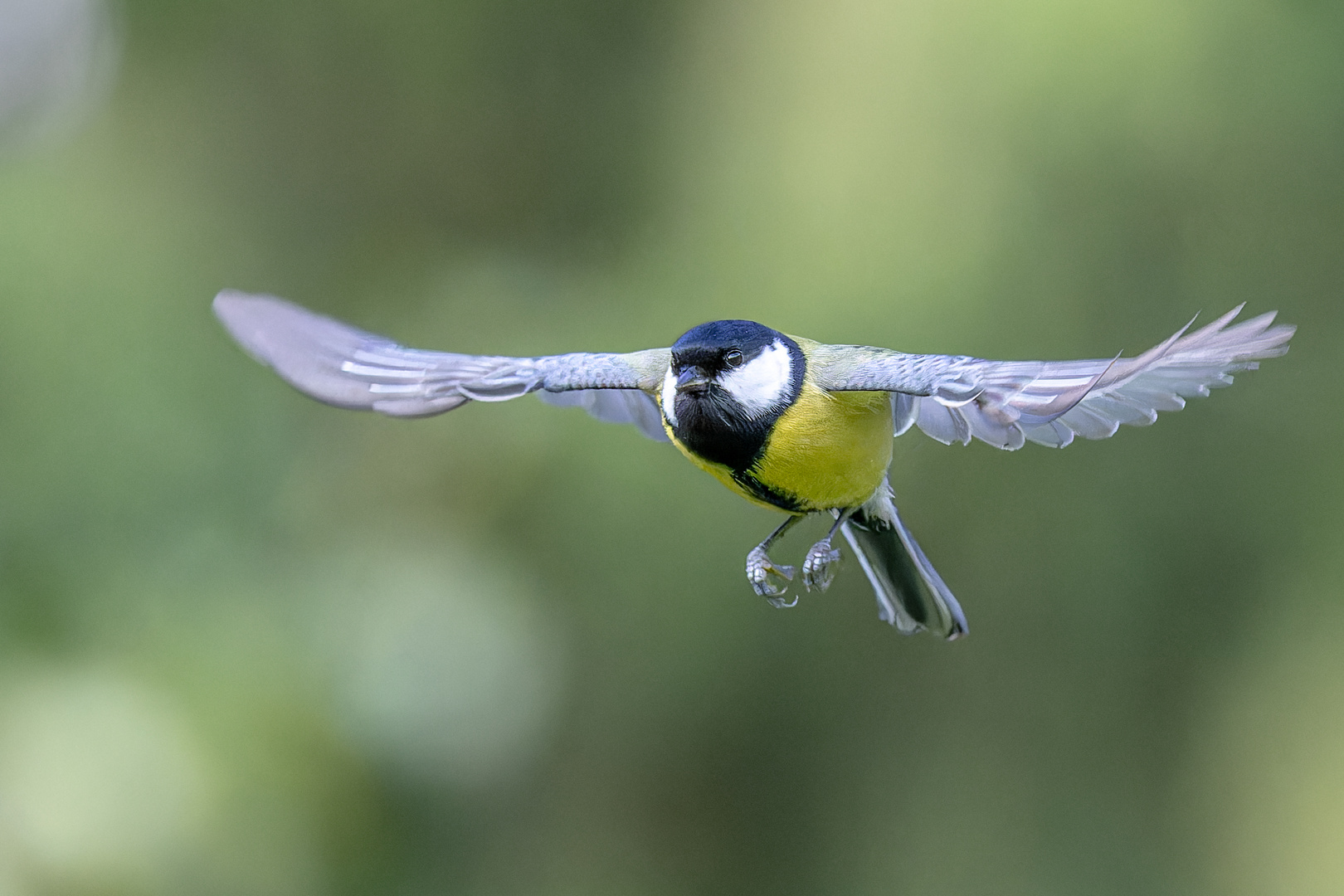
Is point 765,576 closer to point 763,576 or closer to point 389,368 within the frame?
point 763,576

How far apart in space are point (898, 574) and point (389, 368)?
3.17 feet

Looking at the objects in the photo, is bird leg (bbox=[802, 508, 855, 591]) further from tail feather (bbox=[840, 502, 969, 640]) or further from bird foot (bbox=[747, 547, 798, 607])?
tail feather (bbox=[840, 502, 969, 640])

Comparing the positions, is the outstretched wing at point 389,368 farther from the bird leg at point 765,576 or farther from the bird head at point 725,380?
the bird leg at point 765,576

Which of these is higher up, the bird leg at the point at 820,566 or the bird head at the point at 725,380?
the bird head at the point at 725,380

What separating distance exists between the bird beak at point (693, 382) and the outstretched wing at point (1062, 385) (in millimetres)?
187

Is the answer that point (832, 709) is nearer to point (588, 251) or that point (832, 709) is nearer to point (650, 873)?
point (650, 873)

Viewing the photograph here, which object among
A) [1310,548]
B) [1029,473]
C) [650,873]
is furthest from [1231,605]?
[650,873]

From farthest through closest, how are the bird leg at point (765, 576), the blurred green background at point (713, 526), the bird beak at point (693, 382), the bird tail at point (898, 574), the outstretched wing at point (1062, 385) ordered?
the blurred green background at point (713, 526) < the bird tail at point (898, 574) < the bird leg at point (765, 576) < the bird beak at point (693, 382) < the outstretched wing at point (1062, 385)

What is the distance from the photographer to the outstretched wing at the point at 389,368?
183 centimetres

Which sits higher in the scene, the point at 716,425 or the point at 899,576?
the point at 716,425

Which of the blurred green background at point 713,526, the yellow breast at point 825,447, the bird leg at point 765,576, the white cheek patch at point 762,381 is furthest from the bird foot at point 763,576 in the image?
the blurred green background at point 713,526

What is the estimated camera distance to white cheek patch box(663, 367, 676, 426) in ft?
5.62

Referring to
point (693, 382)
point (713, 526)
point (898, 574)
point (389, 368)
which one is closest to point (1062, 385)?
point (693, 382)

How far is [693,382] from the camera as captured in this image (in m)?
1.68
